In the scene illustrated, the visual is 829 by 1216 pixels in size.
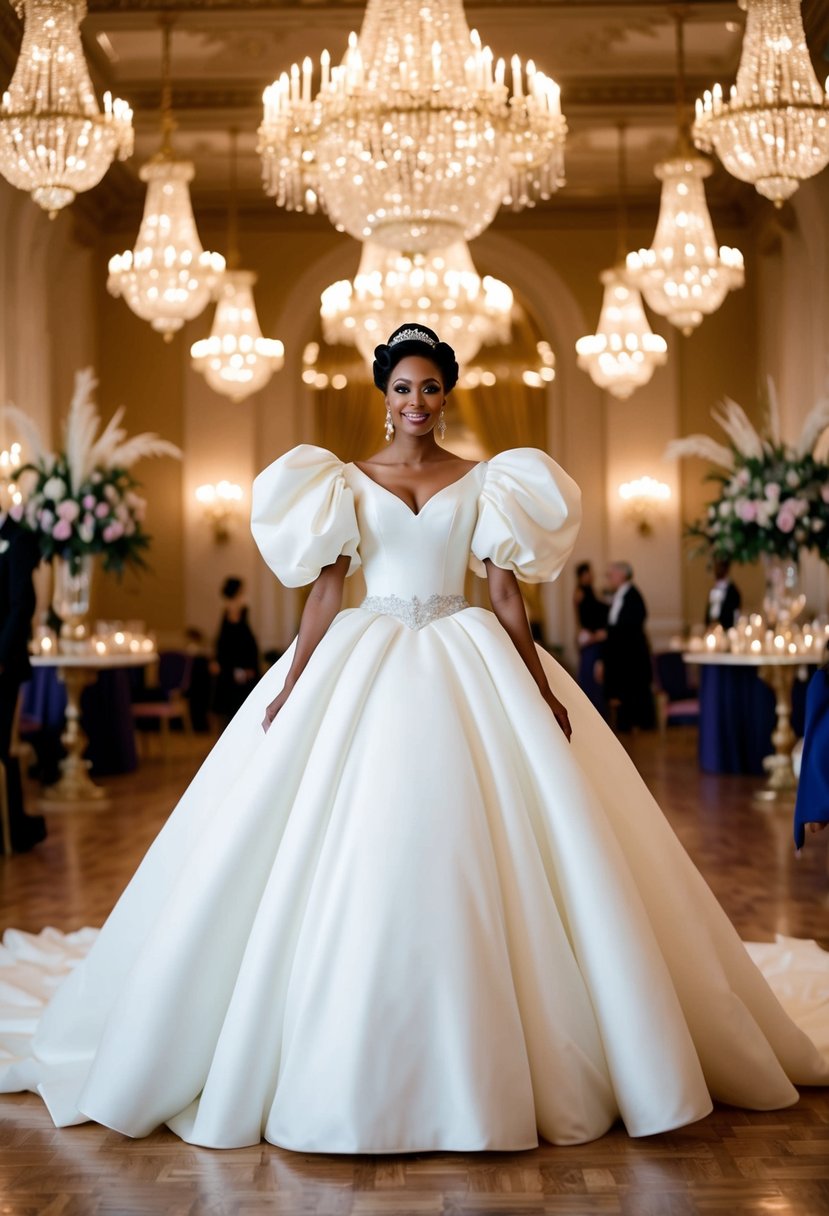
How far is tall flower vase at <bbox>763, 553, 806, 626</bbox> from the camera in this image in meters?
9.00

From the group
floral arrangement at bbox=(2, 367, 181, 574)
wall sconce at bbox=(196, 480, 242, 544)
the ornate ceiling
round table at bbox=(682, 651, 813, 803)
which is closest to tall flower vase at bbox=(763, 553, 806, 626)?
round table at bbox=(682, 651, 813, 803)

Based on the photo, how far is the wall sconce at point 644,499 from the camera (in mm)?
15219

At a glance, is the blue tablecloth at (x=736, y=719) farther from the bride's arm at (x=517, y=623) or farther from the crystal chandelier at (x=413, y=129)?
the bride's arm at (x=517, y=623)

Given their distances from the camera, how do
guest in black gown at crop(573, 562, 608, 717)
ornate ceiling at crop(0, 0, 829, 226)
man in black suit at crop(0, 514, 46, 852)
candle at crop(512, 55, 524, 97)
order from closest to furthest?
man in black suit at crop(0, 514, 46, 852) < candle at crop(512, 55, 524, 97) < ornate ceiling at crop(0, 0, 829, 226) < guest in black gown at crop(573, 562, 608, 717)

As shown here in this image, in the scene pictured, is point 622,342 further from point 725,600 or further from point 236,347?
point 236,347

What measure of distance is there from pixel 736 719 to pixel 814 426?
230cm

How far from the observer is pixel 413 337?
3.50 metres

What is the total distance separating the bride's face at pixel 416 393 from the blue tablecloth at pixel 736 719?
6804 millimetres

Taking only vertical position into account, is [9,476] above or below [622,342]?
below

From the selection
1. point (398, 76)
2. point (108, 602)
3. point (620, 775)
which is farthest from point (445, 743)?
point (108, 602)

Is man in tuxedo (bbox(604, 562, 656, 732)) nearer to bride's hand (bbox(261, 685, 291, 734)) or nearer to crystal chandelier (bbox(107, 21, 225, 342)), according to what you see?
crystal chandelier (bbox(107, 21, 225, 342))

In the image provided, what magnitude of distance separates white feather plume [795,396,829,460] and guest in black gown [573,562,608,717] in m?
3.49

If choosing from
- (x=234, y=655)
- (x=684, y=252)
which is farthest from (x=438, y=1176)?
(x=234, y=655)

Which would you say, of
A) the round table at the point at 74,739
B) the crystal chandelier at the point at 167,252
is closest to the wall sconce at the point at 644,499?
the crystal chandelier at the point at 167,252
